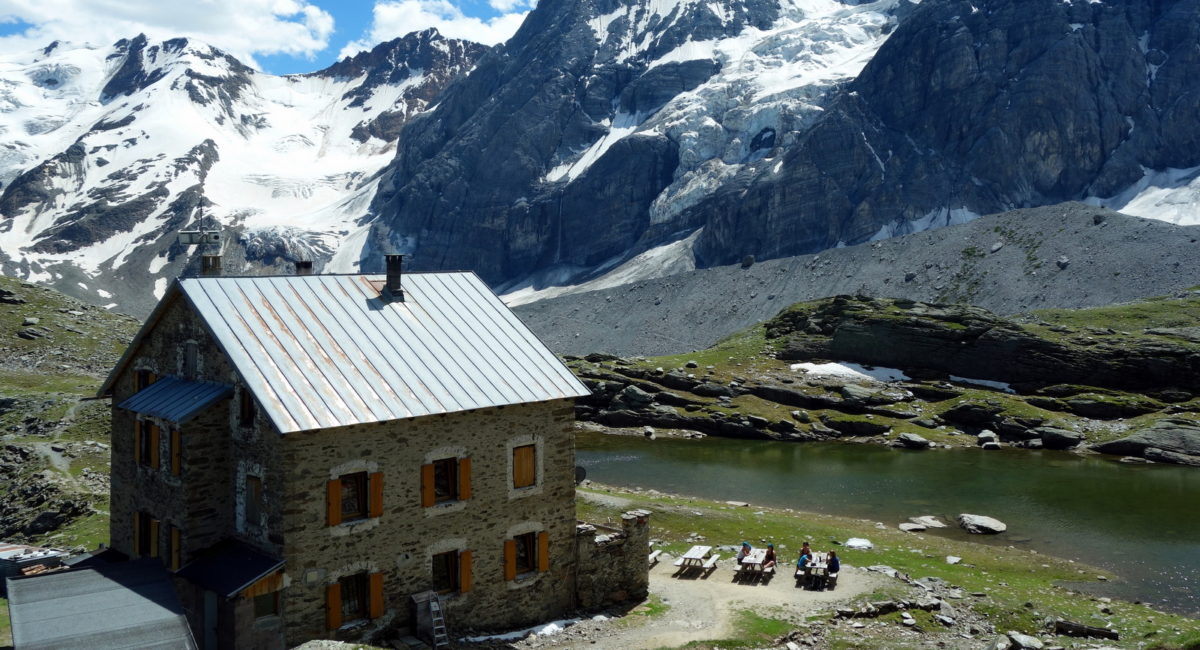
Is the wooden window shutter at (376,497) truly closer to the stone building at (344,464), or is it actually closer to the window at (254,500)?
the stone building at (344,464)

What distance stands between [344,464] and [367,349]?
4.75 meters

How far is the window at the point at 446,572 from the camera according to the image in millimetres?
30766

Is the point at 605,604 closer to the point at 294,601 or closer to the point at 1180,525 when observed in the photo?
the point at 294,601

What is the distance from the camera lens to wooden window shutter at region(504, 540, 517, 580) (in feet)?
106

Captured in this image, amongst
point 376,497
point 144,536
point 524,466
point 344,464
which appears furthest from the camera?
point 524,466

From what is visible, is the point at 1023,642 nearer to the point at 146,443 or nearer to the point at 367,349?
the point at 367,349

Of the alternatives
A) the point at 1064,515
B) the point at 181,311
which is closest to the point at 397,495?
the point at 181,311

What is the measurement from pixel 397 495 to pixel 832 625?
51.0 feet

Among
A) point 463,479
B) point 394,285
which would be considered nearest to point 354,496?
point 463,479

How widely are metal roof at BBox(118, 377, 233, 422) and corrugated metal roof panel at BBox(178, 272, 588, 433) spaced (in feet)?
6.36

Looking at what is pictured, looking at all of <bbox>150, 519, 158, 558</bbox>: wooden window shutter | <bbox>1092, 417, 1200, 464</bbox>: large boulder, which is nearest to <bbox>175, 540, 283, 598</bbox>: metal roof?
<bbox>150, 519, 158, 558</bbox>: wooden window shutter

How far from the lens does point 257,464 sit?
2802cm

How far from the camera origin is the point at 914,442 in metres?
86.0

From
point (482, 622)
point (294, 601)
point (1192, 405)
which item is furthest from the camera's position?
point (1192, 405)
